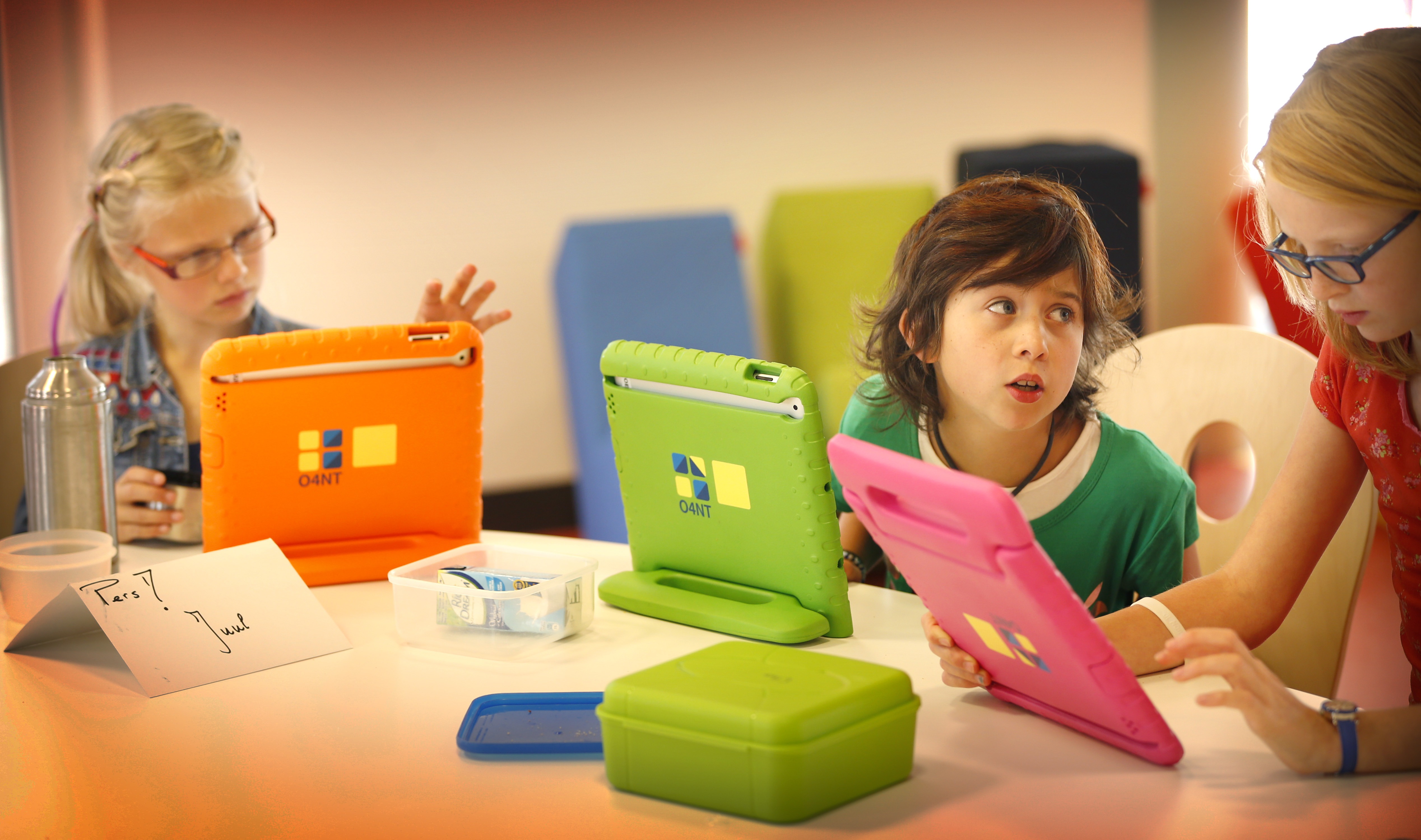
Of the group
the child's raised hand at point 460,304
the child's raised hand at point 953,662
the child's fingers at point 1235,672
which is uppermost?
the child's raised hand at point 460,304

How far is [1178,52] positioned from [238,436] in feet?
11.3

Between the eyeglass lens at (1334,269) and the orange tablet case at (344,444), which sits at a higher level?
the eyeglass lens at (1334,269)

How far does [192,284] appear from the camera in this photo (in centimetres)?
165

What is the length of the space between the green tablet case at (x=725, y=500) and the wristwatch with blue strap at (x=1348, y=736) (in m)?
0.40

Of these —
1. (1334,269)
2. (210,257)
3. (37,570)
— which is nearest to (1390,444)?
(1334,269)

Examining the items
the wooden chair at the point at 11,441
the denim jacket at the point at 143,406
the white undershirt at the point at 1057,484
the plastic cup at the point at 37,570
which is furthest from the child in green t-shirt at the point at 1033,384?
the wooden chair at the point at 11,441

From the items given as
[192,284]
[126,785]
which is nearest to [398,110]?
[192,284]

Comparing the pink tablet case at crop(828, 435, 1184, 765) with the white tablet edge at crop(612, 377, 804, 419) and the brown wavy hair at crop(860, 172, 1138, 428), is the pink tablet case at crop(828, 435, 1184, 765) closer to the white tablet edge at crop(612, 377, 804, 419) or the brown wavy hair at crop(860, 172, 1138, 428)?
the white tablet edge at crop(612, 377, 804, 419)

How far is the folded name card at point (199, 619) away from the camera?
3.21 feet

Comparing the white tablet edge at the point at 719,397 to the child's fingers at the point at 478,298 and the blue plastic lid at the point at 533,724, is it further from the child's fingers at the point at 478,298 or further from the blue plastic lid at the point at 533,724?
the child's fingers at the point at 478,298

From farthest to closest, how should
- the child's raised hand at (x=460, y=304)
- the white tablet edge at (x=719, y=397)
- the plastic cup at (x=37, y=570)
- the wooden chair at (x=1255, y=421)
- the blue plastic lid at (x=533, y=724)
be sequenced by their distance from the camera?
the child's raised hand at (x=460, y=304) < the wooden chair at (x=1255, y=421) < the plastic cup at (x=37, y=570) < the white tablet edge at (x=719, y=397) < the blue plastic lid at (x=533, y=724)

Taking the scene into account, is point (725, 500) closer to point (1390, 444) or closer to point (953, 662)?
point (953, 662)

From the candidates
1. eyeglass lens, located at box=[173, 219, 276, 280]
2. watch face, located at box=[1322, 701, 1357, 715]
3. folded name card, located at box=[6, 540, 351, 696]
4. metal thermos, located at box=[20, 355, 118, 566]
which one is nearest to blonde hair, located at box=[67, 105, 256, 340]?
eyeglass lens, located at box=[173, 219, 276, 280]

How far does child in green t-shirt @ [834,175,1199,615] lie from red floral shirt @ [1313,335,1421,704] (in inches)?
8.3
